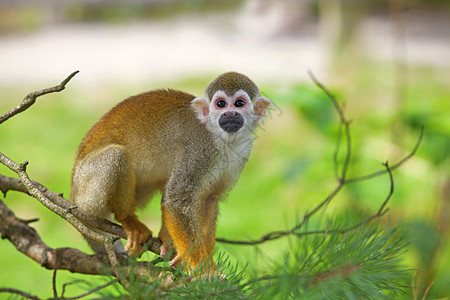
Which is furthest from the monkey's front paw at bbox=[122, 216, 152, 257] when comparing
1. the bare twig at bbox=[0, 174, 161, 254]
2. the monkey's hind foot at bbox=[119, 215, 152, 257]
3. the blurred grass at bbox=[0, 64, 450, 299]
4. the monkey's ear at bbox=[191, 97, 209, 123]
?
the monkey's ear at bbox=[191, 97, 209, 123]

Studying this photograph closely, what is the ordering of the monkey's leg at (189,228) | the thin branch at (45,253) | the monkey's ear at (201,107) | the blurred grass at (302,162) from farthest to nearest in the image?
1. the blurred grass at (302,162)
2. the monkey's ear at (201,107)
3. the monkey's leg at (189,228)
4. the thin branch at (45,253)

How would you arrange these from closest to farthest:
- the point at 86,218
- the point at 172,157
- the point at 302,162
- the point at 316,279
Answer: the point at 316,279 → the point at 86,218 → the point at 172,157 → the point at 302,162

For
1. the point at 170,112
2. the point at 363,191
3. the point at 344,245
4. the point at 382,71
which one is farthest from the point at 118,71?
the point at 344,245

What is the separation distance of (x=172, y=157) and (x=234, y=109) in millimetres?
323

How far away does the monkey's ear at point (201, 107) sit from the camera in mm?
1767

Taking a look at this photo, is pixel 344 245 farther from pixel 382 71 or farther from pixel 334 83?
pixel 382 71

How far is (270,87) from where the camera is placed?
3.20 meters

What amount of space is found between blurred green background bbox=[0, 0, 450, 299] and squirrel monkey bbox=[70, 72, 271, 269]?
35.2 inches

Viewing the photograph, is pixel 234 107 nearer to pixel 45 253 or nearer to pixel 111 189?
pixel 111 189

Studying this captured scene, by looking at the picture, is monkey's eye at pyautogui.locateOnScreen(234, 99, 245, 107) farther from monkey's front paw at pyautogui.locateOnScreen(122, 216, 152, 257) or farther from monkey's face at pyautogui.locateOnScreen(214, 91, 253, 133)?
monkey's front paw at pyautogui.locateOnScreen(122, 216, 152, 257)

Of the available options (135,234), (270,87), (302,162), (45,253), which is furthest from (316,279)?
(270,87)

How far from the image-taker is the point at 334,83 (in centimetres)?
457

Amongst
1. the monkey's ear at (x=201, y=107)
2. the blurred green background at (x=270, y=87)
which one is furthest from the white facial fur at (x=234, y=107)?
the blurred green background at (x=270, y=87)

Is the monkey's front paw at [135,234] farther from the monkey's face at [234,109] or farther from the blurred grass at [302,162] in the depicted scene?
the monkey's face at [234,109]
